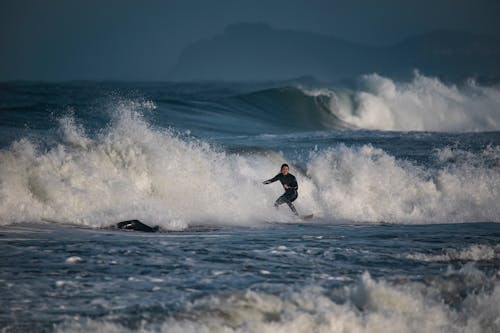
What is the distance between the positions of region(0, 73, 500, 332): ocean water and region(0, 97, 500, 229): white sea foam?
0.04 m

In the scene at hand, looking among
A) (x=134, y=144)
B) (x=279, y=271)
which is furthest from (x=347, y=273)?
(x=134, y=144)

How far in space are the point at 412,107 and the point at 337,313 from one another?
42587 mm

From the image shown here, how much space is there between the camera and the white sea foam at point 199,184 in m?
13.7

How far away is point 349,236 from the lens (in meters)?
12.5

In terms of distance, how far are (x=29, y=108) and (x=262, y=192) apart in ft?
44.5

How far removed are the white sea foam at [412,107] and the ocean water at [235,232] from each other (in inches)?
613

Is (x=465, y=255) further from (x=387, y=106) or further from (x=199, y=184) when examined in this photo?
(x=387, y=106)

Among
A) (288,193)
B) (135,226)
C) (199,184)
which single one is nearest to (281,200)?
(288,193)

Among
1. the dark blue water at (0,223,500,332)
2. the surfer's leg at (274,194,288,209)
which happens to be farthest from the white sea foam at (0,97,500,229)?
the dark blue water at (0,223,500,332)

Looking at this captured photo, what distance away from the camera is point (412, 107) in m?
48.2

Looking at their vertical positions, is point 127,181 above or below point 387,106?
below

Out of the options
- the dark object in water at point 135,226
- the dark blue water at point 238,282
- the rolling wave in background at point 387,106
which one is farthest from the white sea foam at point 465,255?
the rolling wave in background at point 387,106

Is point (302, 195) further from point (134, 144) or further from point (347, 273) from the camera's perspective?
point (347, 273)

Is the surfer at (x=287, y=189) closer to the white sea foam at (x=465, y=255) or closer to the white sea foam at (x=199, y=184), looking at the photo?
the white sea foam at (x=199, y=184)
